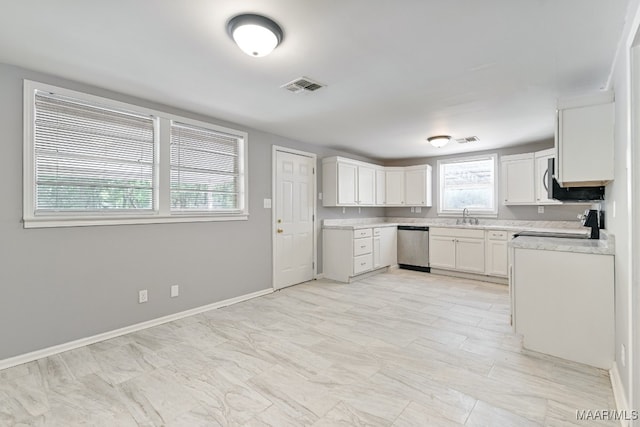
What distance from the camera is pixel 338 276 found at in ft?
17.3

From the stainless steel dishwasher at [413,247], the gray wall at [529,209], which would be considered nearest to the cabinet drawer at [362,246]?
the stainless steel dishwasher at [413,247]

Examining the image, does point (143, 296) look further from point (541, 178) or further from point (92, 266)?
point (541, 178)

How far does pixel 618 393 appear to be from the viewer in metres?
1.95

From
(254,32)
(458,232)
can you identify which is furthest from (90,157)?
(458,232)

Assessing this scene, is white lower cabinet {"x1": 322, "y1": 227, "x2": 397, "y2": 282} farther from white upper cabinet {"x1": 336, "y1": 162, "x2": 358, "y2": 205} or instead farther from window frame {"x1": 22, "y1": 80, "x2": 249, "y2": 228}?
window frame {"x1": 22, "y1": 80, "x2": 249, "y2": 228}

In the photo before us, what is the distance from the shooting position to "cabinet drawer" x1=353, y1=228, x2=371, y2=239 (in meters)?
5.16

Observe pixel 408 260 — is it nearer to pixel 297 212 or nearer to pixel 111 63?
pixel 297 212

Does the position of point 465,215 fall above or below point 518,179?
below

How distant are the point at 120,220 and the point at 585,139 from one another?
4.09m

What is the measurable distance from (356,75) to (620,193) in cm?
207

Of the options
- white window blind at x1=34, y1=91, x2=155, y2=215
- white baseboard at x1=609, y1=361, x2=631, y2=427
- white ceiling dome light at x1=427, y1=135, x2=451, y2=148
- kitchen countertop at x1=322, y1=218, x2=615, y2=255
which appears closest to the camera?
white baseboard at x1=609, y1=361, x2=631, y2=427

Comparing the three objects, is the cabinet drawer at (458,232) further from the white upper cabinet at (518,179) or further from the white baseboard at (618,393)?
the white baseboard at (618,393)

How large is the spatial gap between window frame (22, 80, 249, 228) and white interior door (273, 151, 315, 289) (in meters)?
0.66

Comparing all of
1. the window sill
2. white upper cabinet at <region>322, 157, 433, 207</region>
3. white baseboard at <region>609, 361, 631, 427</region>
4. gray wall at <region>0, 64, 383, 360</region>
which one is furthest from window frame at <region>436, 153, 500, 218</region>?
the window sill
